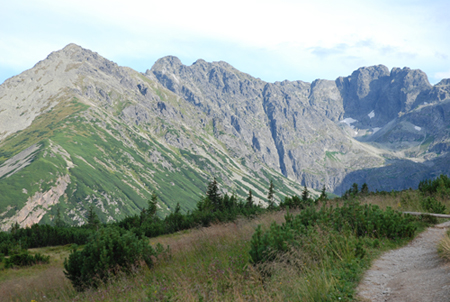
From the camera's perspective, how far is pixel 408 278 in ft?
22.9

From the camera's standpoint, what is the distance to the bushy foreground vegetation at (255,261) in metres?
6.91

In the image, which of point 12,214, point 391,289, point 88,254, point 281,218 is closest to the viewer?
point 391,289

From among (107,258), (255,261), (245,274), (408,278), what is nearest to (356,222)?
(408,278)

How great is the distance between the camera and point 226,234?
1341 centimetres

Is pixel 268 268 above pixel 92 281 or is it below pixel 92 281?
above

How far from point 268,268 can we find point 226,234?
5571 mm

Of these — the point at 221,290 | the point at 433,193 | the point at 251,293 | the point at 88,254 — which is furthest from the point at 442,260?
the point at 433,193

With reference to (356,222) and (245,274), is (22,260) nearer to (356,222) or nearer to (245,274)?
(245,274)

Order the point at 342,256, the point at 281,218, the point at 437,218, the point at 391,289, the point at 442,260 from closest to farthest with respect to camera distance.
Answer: the point at 391,289
the point at 442,260
the point at 342,256
the point at 437,218
the point at 281,218

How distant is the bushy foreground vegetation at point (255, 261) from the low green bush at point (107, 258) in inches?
1.5

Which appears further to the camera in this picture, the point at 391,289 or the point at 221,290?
the point at 221,290

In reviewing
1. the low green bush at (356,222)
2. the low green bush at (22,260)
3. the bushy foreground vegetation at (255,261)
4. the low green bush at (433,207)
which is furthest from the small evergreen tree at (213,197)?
the low green bush at (356,222)

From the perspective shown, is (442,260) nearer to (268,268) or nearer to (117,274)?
(268,268)

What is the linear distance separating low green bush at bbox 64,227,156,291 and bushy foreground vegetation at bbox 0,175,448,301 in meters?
0.04
